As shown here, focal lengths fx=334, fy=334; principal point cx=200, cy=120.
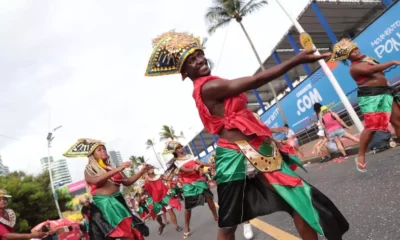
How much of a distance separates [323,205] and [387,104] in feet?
8.72

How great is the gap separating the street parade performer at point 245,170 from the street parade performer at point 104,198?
192 centimetres

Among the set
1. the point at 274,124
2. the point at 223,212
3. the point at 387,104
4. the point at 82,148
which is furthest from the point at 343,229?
the point at 274,124

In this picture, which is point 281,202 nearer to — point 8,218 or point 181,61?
point 181,61

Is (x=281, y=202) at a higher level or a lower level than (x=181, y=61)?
lower

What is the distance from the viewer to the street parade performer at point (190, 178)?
6273mm

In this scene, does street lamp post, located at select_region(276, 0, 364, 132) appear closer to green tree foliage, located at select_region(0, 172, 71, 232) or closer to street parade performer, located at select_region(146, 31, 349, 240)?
street parade performer, located at select_region(146, 31, 349, 240)

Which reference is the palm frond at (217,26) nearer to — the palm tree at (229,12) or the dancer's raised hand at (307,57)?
the palm tree at (229,12)

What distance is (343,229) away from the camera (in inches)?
79.4

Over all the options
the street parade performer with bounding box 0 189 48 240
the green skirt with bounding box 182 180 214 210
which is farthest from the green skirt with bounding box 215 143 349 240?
the green skirt with bounding box 182 180 214 210

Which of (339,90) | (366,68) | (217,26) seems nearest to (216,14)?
(217,26)

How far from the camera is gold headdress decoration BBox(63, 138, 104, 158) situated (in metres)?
4.20

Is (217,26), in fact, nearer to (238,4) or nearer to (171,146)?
(238,4)

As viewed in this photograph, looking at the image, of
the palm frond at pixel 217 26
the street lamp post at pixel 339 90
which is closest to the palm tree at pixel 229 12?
the palm frond at pixel 217 26

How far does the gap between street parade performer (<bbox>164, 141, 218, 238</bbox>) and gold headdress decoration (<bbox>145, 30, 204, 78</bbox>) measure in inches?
159
